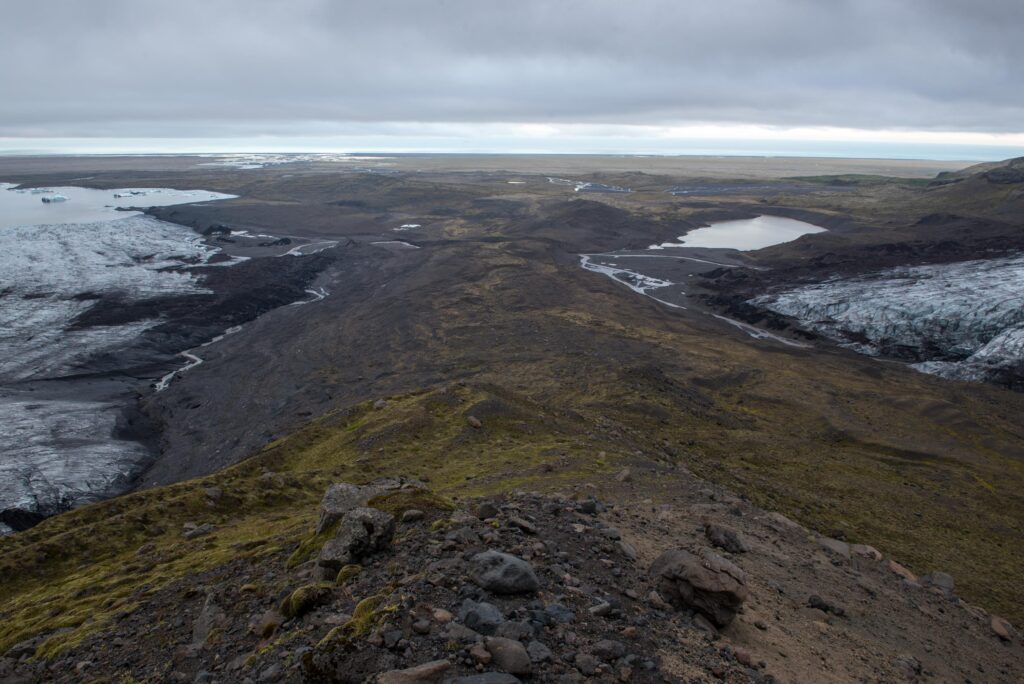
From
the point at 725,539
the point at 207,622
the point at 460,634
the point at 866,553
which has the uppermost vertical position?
the point at 460,634

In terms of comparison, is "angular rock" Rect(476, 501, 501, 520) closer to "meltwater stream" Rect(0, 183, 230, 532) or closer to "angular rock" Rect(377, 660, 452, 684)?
"angular rock" Rect(377, 660, 452, 684)

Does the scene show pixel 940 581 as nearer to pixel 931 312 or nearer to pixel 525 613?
pixel 525 613

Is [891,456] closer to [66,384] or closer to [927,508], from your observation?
[927,508]

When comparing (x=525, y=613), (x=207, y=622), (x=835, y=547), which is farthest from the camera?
(x=835, y=547)

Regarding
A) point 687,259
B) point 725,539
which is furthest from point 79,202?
point 725,539

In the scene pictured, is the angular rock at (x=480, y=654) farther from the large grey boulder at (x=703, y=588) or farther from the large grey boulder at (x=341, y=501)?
the large grey boulder at (x=341, y=501)

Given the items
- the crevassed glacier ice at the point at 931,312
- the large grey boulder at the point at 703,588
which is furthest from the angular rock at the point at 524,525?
the crevassed glacier ice at the point at 931,312

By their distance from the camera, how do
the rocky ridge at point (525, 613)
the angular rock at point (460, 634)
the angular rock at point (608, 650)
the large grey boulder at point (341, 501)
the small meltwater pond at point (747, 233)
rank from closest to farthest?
the angular rock at point (460, 634), the rocky ridge at point (525, 613), the angular rock at point (608, 650), the large grey boulder at point (341, 501), the small meltwater pond at point (747, 233)
